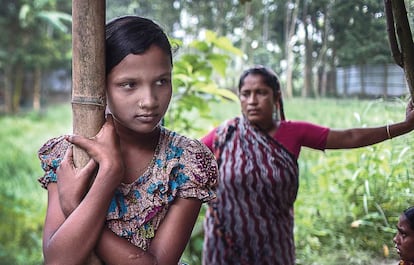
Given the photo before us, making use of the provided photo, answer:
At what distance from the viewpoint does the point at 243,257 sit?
7.51 feet

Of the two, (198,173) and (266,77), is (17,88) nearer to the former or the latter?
(266,77)

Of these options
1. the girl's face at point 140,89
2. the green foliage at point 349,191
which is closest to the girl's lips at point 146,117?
the girl's face at point 140,89

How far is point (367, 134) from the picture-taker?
189 cm

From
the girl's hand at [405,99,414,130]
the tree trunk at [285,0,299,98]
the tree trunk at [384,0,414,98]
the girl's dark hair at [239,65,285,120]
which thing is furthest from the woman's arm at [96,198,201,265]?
the tree trunk at [285,0,299,98]

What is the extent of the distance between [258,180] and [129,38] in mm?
1319

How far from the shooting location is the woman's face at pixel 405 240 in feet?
4.77

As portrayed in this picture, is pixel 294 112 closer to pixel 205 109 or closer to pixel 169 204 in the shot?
pixel 205 109

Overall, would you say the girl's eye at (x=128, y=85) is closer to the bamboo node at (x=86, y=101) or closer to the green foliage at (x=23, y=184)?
the bamboo node at (x=86, y=101)

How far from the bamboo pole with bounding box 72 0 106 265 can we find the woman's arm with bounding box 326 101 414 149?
103cm

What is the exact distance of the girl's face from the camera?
1052 mm

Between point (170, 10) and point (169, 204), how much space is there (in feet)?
9.74

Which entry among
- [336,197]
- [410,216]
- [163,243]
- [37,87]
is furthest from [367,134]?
[37,87]

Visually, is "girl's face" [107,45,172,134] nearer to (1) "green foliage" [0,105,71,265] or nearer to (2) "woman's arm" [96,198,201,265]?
(2) "woman's arm" [96,198,201,265]

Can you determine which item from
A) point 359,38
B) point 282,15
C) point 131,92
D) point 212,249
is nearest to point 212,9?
point 282,15
